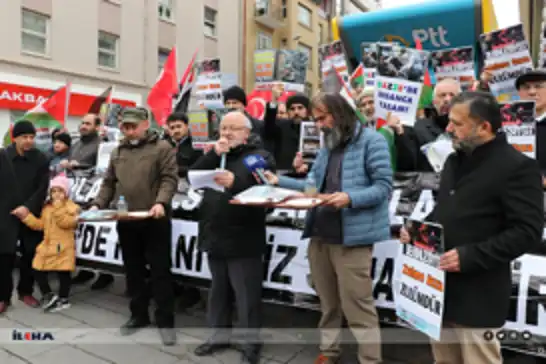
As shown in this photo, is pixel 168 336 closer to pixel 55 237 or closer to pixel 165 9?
pixel 55 237

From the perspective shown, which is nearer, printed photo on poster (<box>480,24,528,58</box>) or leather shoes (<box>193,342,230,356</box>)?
leather shoes (<box>193,342,230,356</box>)

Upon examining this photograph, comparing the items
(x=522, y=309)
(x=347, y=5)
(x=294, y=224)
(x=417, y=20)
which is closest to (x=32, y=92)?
(x=417, y=20)

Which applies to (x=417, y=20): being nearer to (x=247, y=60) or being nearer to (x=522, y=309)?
(x=522, y=309)

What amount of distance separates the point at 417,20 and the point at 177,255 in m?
4.96

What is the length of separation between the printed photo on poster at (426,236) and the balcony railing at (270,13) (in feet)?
78.4

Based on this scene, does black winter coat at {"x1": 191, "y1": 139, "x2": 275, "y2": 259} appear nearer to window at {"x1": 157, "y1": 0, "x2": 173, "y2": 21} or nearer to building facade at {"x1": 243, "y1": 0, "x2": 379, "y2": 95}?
window at {"x1": 157, "y1": 0, "x2": 173, "y2": 21}

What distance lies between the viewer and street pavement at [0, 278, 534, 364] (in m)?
3.28

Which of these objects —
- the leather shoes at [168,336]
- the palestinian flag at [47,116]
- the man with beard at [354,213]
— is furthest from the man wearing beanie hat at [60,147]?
the man with beard at [354,213]

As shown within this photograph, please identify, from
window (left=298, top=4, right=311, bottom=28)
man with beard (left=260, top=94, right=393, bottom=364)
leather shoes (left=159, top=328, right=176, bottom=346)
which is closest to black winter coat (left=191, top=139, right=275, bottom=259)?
man with beard (left=260, top=94, right=393, bottom=364)

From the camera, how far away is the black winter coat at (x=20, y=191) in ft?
13.7

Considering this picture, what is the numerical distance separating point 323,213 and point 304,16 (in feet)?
94.5

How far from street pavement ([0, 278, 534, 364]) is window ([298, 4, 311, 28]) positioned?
26979 millimetres

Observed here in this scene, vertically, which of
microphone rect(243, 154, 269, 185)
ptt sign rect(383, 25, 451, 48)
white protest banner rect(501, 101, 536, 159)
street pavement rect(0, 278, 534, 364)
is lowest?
street pavement rect(0, 278, 534, 364)

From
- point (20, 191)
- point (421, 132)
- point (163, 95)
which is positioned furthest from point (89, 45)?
point (421, 132)
